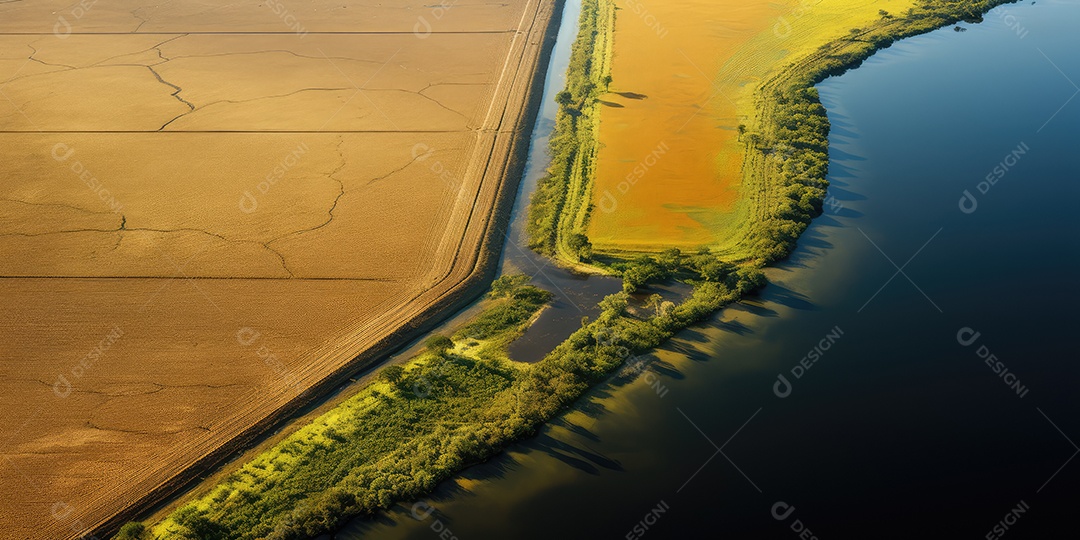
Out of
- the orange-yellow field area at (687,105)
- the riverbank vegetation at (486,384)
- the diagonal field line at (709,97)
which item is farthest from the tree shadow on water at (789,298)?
the diagonal field line at (709,97)

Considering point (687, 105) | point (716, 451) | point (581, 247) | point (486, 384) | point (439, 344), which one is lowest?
point (439, 344)

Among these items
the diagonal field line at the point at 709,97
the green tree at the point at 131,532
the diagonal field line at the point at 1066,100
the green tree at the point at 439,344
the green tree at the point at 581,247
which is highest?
the diagonal field line at the point at 1066,100

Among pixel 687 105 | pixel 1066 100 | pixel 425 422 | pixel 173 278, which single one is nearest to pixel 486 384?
pixel 425 422

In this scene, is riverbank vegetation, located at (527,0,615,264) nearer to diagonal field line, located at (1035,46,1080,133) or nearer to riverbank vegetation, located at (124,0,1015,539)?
riverbank vegetation, located at (124,0,1015,539)

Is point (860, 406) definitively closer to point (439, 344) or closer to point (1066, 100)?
point (439, 344)

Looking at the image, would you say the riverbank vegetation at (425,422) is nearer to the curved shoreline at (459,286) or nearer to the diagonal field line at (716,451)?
the curved shoreline at (459,286)

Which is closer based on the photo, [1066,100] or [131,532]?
[131,532]

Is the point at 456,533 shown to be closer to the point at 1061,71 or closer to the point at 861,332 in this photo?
the point at 861,332
